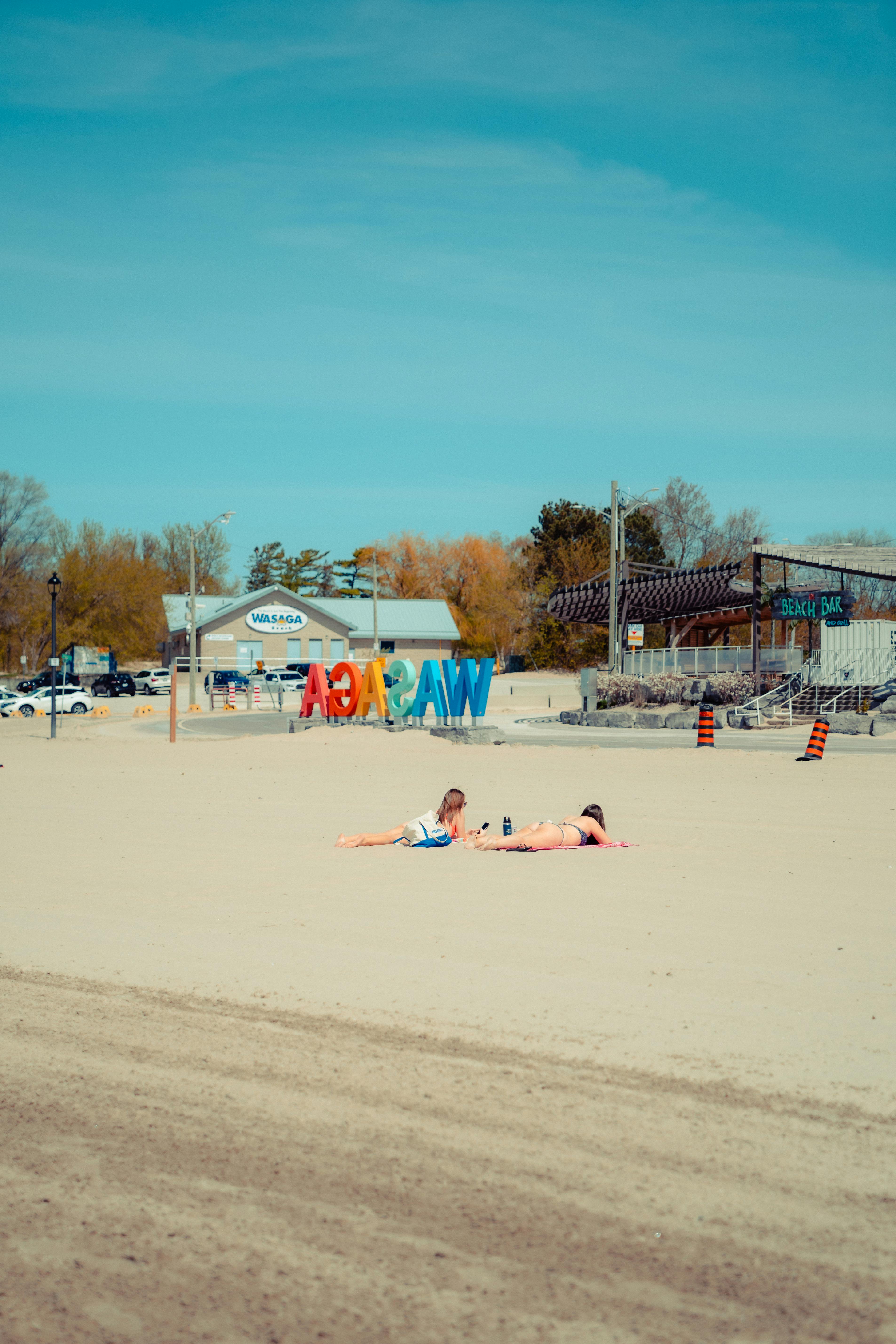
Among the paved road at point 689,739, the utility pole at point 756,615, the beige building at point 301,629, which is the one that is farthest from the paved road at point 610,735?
the beige building at point 301,629

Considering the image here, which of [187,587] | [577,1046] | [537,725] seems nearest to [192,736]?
[537,725]

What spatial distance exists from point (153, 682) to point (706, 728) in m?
43.0

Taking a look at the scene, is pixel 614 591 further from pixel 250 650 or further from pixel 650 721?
pixel 250 650

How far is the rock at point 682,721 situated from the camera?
3631cm

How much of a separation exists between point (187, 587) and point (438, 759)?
81030mm

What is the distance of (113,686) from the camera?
63.1m

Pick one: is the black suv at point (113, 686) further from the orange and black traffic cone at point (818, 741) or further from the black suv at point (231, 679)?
the orange and black traffic cone at point (818, 741)

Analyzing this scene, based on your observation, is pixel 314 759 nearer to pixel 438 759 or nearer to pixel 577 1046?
pixel 438 759

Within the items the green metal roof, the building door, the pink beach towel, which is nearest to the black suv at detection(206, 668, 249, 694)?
the building door

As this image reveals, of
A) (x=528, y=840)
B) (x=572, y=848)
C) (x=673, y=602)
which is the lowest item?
(x=572, y=848)

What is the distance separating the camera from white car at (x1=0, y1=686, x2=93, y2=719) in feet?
157

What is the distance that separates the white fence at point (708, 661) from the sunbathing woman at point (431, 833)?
28342 millimetres

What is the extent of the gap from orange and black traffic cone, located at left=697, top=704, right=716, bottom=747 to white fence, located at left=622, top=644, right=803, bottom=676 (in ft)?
38.8

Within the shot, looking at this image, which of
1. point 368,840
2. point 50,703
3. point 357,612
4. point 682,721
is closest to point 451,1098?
point 368,840
